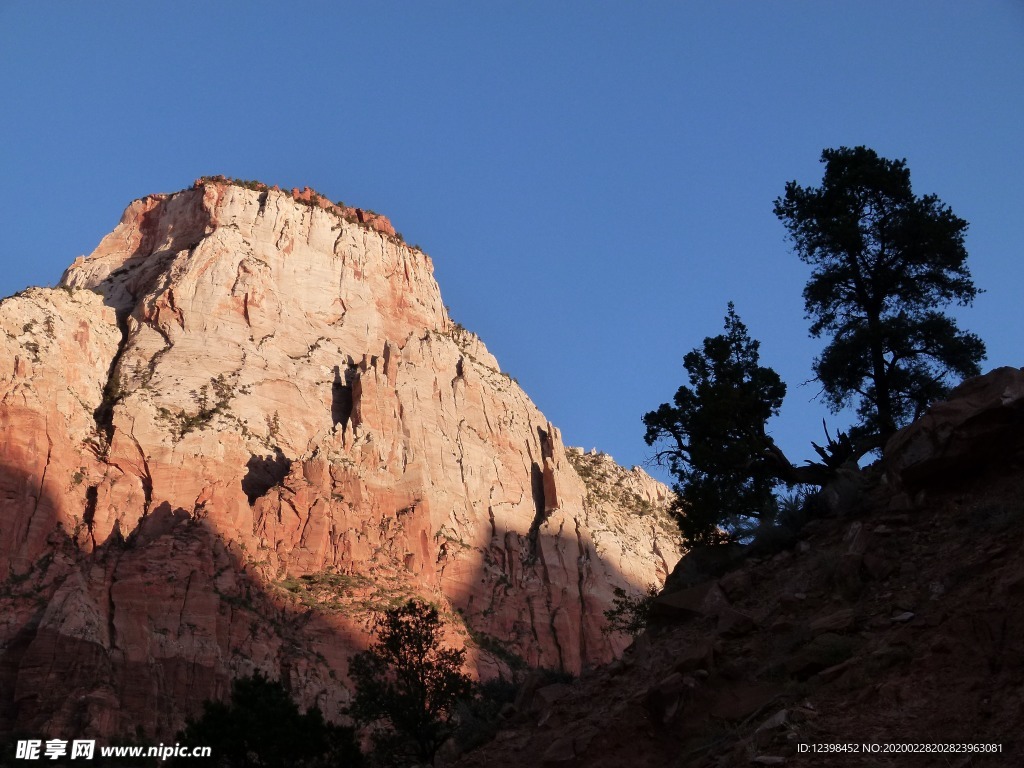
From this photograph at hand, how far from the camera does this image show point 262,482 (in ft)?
231

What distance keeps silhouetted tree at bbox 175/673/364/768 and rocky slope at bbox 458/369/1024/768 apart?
10197 millimetres

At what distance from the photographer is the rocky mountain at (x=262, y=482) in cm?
5562

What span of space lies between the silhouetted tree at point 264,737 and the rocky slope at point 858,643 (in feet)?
33.5

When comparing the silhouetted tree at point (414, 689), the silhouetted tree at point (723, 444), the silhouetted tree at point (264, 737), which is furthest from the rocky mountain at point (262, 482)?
the silhouetted tree at point (723, 444)

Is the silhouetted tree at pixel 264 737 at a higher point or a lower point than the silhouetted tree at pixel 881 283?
lower

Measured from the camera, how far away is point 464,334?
98.3 metres

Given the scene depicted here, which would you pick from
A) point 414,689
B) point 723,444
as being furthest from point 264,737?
point 723,444

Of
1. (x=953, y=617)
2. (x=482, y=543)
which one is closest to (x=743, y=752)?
(x=953, y=617)

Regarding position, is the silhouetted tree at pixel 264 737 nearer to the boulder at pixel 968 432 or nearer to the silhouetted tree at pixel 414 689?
the silhouetted tree at pixel 414 689

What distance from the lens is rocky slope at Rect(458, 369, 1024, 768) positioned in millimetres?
13305

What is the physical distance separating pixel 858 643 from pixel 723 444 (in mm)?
12227

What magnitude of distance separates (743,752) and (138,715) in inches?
1743

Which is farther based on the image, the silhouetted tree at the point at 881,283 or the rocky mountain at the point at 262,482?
the rocky mountain at the point at 262,482

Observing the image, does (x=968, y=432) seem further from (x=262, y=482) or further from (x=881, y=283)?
(x=262, y=482)
